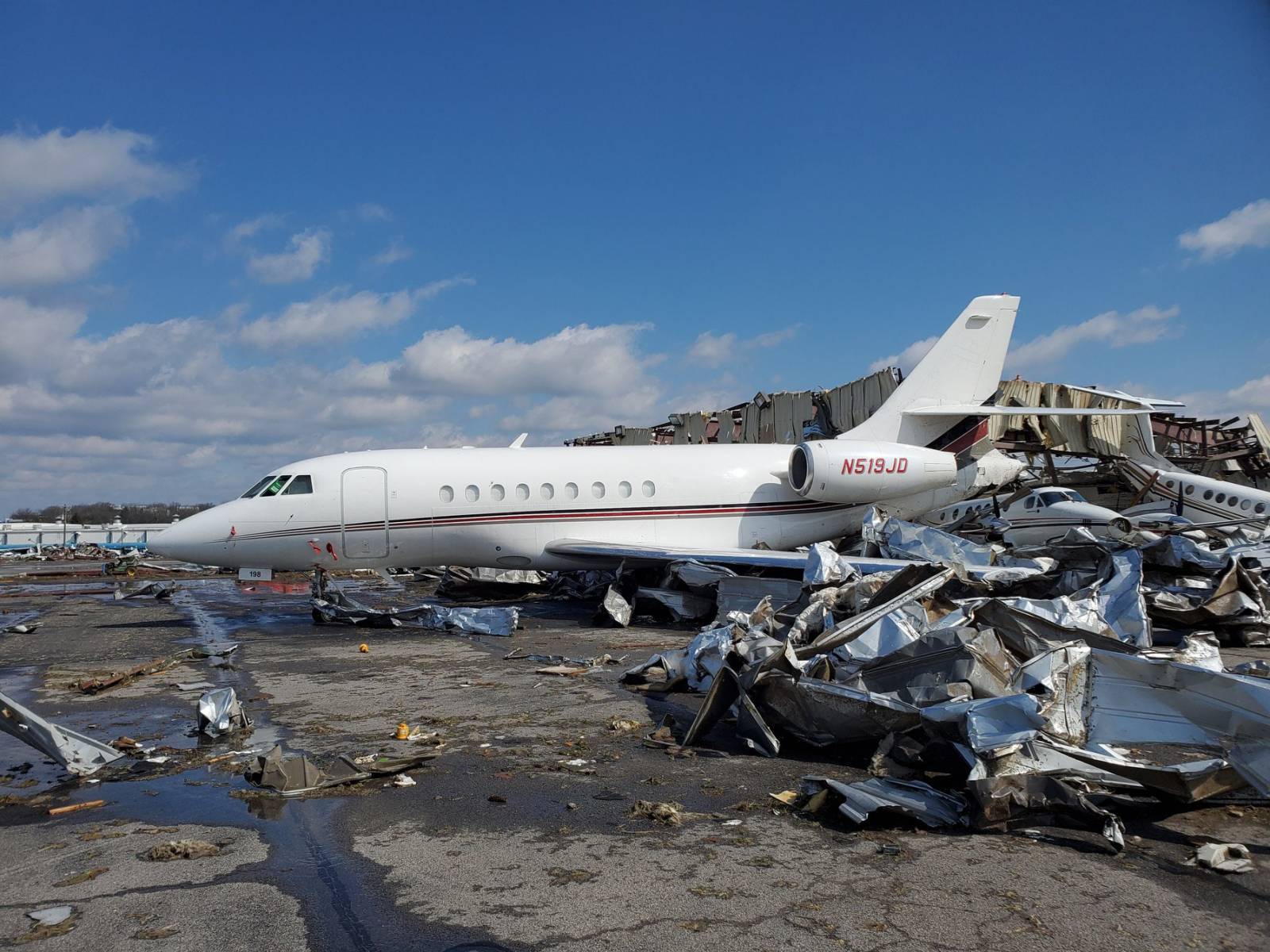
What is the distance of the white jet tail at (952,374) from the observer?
18594mm

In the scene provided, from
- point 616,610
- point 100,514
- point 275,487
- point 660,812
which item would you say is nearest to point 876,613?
point 660,812

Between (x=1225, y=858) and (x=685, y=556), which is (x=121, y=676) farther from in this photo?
(x=1225, y=858)

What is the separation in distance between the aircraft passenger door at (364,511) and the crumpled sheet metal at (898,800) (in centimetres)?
1212

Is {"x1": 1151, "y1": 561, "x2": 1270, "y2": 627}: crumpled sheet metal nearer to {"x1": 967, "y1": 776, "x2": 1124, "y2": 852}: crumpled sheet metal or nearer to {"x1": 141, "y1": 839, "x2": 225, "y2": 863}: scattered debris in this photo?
{"x1": 967, "y1": 776, "x2": 1124, "y2": 852}: crumpled sheet metal

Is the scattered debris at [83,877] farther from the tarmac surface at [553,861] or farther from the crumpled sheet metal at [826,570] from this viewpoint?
the crumpled sheet metal at [826,570]

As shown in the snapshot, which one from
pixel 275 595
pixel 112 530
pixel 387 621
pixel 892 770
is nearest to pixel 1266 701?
pixel 892 770

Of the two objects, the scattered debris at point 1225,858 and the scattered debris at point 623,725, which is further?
the scattered debris at point 623,725

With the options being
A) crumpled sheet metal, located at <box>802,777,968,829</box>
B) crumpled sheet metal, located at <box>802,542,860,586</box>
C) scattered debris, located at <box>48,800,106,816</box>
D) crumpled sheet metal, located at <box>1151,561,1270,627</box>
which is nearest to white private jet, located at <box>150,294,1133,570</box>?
crumpled sheet metal, located at <box>802,542,860,586</box>

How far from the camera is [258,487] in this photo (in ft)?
51.3

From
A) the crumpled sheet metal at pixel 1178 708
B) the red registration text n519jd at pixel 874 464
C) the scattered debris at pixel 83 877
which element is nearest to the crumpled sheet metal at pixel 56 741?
the scattered debris at pixel 83 877

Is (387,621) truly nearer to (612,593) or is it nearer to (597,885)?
(612,593)

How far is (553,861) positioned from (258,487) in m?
13.1

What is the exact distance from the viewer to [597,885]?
401cm

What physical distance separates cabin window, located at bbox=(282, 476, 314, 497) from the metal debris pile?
354 inches
